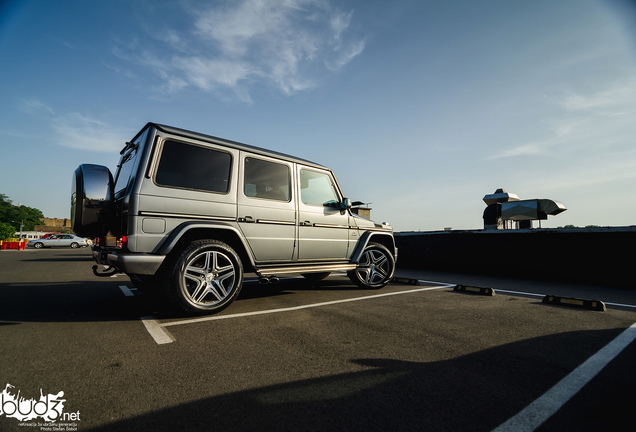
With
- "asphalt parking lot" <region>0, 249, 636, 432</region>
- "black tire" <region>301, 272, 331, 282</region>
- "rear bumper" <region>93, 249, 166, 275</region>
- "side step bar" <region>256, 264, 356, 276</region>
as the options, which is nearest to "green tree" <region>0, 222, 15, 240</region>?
"asphalt parking lot" <region>0, 249, 636, 432</region>

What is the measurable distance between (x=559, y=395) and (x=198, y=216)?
152 inches

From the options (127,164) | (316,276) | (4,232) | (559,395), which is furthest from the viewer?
(4,232)

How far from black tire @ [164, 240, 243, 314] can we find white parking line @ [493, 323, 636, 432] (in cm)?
328

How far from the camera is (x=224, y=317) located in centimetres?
383

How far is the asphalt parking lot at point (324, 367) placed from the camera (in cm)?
167

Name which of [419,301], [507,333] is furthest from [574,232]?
[507,333]

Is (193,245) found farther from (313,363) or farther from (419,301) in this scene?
(419,301)

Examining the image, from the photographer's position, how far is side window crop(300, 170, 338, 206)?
5.38 metres

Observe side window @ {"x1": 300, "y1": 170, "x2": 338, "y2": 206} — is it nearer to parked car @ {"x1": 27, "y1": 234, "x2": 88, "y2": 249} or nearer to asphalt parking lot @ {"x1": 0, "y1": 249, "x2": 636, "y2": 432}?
asphalt parking lot @ {"x1": 0, "y1": 249, "x2": 636, "y2": 432}

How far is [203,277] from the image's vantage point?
155 inches

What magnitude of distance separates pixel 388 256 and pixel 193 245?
163 inches

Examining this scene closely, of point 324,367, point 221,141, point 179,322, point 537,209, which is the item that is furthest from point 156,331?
point 537,209

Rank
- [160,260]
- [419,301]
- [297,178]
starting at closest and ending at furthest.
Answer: [160,260]
[419,301]
[297,178]

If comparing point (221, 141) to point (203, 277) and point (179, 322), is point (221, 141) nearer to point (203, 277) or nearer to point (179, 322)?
point (203, 277)
